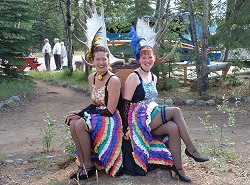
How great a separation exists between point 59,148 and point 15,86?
5971 mm

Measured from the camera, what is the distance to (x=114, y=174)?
477cm

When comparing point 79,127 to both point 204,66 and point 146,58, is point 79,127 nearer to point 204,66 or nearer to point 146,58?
point 146,58

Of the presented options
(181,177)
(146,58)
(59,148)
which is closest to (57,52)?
(59,148)

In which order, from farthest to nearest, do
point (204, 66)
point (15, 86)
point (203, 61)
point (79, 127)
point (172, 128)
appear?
point (15, 86) < point (204, 66) < point (203, 61) < point (79, 127) < point (172, 128)

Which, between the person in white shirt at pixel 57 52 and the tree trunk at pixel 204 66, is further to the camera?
the person in white shirt at pixel 57 52

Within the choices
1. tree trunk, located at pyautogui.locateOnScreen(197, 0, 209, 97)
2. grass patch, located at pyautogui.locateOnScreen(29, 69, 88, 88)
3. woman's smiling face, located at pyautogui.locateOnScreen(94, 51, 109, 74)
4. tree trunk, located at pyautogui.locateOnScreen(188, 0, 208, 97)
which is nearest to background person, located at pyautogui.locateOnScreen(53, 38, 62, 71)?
grass patch, located at pyautogui.locateOnScreen(29, 69, 88, 88)

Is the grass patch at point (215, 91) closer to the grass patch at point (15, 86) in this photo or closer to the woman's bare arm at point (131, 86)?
the grass patch at point (15, 86)

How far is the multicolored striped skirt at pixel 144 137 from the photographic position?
4.71 meters

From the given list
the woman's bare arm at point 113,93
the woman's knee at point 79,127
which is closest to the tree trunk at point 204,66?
the woman's bare arm at point 113,93

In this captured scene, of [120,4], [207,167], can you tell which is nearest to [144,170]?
[207,167]

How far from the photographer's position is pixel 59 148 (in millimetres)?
6797

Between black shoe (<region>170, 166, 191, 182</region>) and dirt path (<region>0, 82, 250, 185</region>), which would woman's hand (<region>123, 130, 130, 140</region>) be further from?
black shoe (<region>170, 166, 191, 182</region>)

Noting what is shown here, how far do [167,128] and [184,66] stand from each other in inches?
334

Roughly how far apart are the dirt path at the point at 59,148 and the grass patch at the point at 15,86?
17.4 inches
